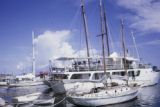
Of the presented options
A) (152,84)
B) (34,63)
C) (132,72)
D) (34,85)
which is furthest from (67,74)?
(34,63)

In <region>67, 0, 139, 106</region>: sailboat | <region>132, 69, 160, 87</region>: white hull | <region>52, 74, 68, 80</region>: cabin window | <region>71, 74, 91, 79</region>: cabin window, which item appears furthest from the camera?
<region>132, 69, 160, 87</region>: white hull

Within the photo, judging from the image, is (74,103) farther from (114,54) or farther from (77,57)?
(114,54)

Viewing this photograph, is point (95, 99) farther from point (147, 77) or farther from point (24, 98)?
point (147, 77)

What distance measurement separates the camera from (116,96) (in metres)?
37.2

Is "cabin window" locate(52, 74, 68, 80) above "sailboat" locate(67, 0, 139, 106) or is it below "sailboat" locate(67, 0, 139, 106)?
above

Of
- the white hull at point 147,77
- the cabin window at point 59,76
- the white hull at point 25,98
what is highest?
the cabin window at point 59,76

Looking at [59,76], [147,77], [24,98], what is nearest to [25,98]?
[24,98]

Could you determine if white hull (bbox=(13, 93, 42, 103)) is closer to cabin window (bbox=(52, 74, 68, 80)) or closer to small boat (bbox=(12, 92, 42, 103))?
small boat (bbox=(12, 92, 42, 103))

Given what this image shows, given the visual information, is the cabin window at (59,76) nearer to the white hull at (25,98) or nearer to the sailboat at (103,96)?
the white hull at (25,98)

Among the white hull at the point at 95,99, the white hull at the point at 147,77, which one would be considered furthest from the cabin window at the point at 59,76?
the white hull at the point at 147,77

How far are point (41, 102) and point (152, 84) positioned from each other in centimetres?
3660

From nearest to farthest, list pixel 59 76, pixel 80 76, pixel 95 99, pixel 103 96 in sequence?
pixel 95 99 < pixel 103 96 < pixel 59 76 < pixel 80 76

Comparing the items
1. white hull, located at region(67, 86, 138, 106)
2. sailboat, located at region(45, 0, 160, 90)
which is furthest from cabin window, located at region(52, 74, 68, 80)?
white hull, located at region(67, 86, 138, 106)

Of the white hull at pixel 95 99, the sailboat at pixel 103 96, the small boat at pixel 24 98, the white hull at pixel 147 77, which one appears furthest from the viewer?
the white hull at pixel 147 77
